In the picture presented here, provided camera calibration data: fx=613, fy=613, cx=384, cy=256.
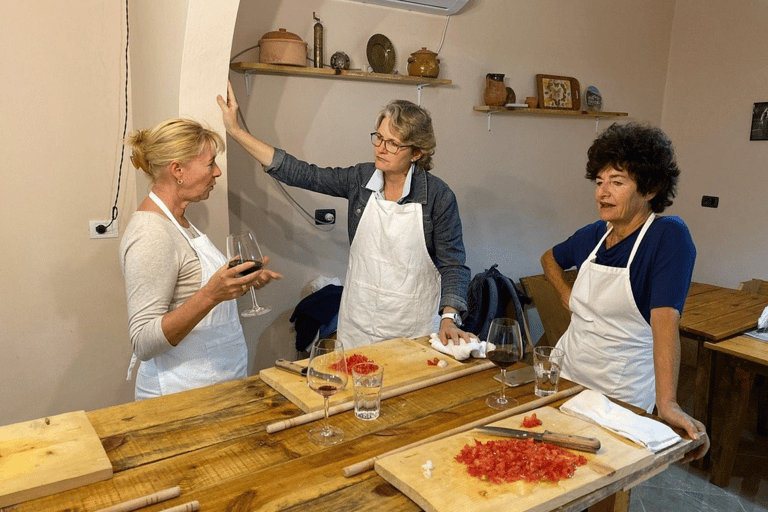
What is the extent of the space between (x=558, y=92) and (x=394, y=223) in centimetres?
240

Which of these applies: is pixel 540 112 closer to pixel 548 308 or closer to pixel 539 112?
pixel 539 112

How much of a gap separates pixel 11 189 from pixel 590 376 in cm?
233

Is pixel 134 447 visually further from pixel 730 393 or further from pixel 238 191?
pixel 730 393

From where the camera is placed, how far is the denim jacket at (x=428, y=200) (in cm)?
234

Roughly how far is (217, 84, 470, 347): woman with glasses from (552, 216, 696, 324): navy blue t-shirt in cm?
58

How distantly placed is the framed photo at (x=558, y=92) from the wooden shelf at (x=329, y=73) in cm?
90

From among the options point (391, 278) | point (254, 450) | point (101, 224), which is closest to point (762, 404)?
point (391, 278)

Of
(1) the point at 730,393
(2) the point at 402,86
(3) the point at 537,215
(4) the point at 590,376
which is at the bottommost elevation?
(1) the point at 730,393

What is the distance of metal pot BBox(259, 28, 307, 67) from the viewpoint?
2912 millimetres

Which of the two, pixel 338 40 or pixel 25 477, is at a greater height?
pixel 338 40

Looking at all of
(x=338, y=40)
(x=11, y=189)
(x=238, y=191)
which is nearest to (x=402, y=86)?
(x=338, y=40)

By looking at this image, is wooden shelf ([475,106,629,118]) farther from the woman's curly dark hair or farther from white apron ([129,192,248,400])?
white apron ([129,192,248,400])

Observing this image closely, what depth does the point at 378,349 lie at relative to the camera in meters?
1.87

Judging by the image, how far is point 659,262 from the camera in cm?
183
